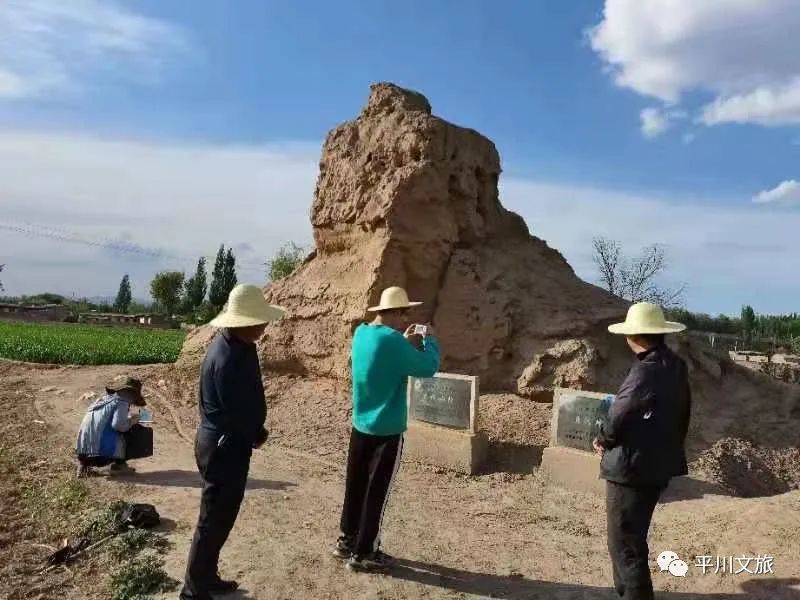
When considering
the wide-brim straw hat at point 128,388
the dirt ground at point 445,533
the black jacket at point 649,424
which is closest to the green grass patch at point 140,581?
the dirt ground at point 445,533

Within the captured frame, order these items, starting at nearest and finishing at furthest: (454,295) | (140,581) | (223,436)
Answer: (223,436), (140,581), (454,295)

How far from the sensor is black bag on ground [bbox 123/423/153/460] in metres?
6.51

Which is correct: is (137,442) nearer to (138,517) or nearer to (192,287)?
(138,517)

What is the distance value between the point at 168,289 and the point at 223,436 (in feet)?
189

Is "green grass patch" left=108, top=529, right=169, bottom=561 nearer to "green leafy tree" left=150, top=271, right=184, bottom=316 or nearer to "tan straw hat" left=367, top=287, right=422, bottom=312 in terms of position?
"tan straw hat" left=367, top=287, right=422, bottom=312

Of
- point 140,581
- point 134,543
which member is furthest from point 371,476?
point 134,543

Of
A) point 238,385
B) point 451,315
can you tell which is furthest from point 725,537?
point 451,315

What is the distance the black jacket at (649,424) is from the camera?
364 centimetres

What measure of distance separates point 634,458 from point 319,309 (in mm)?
7359

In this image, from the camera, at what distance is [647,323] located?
3.89 metres

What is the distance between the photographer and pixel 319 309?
10.5 metres

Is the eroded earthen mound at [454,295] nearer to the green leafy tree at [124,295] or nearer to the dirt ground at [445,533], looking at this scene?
the dirt ground at [445,533]

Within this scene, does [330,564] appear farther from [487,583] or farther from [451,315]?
[451,315]

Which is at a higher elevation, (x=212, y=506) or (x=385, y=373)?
(x=385, y=373)
